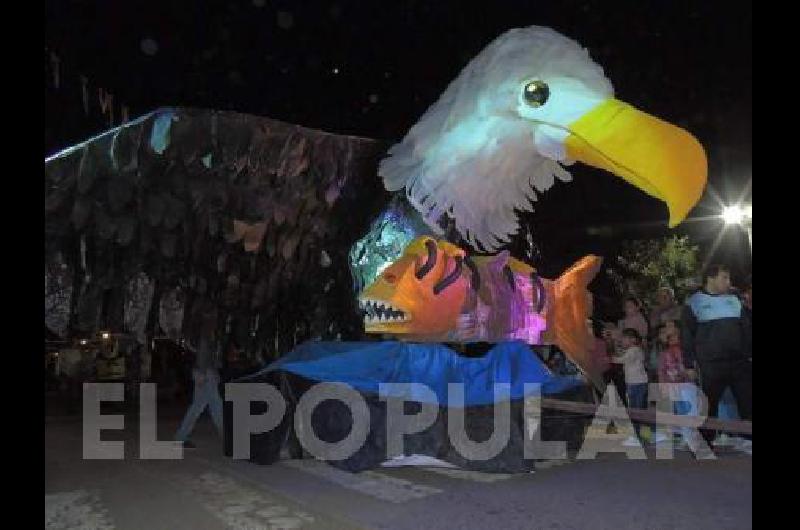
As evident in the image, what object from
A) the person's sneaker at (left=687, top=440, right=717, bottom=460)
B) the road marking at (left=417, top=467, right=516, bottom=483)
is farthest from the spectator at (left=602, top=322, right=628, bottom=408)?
the road marking at (left=417, top=467, right=516, bottom=483)

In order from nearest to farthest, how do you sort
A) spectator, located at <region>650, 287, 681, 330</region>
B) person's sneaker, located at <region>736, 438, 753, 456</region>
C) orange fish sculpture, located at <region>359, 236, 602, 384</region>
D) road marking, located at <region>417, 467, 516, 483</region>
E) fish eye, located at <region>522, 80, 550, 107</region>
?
fish eye, located at <region>522, 80, 550, 107</region> < road marking, located at <region>417, 467, 516, 483</region> < orange fish sculpture, located at <region>359, 236, 602, 384</region> < person's sneaker, located at <region>736, 438, 753, 456</region> < spectator, located at <region>650, 287, 681, 330</region>

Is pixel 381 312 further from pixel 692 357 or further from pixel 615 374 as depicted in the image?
pixel 615 374

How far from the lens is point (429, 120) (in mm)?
5895

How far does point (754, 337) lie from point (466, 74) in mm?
3363

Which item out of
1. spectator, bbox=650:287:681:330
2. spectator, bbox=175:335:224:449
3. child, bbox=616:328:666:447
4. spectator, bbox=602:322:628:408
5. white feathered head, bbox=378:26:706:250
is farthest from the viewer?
spectator, bbox=650:287:681:330

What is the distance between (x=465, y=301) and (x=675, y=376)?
104 inches

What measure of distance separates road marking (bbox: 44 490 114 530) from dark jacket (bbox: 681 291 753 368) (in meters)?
4.91

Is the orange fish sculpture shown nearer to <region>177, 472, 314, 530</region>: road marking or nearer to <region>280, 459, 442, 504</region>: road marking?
<region>280, 459, 442, 504</region>: road marking

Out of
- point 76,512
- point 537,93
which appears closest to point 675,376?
point 537,93

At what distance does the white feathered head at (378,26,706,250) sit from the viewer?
15.2 ft

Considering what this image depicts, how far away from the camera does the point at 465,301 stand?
648 centimetres

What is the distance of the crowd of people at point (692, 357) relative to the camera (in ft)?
20.2

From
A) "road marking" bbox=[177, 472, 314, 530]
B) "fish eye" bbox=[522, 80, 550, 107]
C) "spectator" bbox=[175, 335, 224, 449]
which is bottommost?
"road marking" bbox=[177, 472, 314, 530]

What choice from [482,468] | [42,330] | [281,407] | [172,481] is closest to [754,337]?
[42,330]
